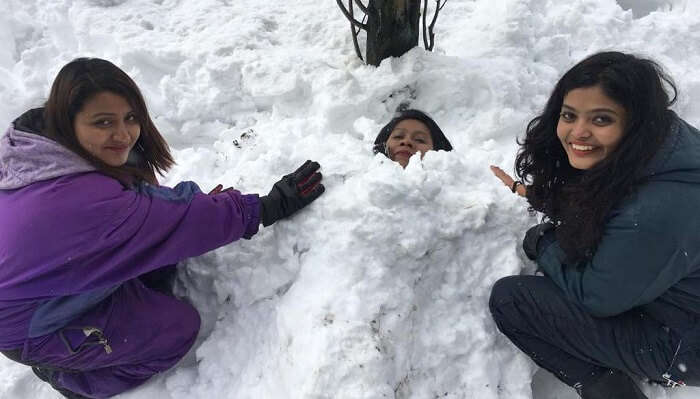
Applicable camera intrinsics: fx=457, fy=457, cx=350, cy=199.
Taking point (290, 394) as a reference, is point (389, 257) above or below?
above

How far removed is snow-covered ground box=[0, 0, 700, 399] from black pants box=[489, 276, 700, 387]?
0.12m

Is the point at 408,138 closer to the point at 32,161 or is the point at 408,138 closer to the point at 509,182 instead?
the point at 509,182

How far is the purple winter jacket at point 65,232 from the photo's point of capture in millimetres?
1625

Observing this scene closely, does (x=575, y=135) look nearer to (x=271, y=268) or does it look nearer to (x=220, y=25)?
(x=271, y=268)

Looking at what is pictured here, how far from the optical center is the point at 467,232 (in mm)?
2197

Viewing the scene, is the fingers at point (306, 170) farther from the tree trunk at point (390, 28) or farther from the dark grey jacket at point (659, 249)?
the tree trunk at point (390, 28)

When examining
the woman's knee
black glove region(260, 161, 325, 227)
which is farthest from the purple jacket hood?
the woman's knee

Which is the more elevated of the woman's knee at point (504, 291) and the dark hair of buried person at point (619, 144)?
the dark hair of buried person at point (619, 144)

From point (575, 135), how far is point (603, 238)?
403mm

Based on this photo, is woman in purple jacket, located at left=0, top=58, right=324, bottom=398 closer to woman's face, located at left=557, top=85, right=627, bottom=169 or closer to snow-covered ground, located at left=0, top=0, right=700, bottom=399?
snow-covered ground, located at left=0, top=0, right=700, bottom=399

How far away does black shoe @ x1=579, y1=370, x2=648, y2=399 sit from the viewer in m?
1.81

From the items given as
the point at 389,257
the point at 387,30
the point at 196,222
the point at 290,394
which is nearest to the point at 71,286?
the point at 196,222

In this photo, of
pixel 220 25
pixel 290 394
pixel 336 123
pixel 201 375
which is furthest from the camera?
pixel 220 25

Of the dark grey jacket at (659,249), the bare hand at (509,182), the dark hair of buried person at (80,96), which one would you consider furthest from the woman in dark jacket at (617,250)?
the dark hair of buried person at (80,96)
